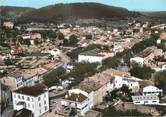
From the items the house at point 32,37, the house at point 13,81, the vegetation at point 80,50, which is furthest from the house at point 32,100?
the house at point 32,37

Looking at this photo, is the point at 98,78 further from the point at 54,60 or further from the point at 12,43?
the point at 12,43

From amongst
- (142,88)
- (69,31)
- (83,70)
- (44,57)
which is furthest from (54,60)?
(69,31)

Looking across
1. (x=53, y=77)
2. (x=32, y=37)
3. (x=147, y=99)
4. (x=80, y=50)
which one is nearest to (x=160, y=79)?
(x=147, y=99)

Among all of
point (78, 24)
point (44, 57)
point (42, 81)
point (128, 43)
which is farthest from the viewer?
point (78, 24)

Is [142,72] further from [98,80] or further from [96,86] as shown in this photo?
[96,86]

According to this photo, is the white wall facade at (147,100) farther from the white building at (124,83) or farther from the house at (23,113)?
the house at (23,113)

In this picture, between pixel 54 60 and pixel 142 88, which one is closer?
pixel 142 88

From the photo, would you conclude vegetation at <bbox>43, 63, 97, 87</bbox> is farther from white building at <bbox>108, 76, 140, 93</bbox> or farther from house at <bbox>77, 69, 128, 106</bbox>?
white building at <bbox>108, 76, 140, 93</bbox>
